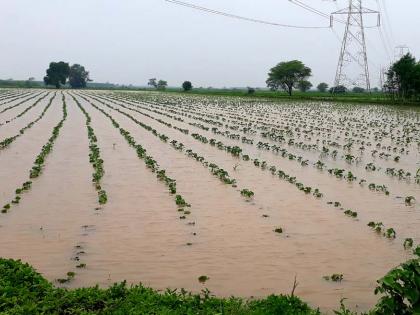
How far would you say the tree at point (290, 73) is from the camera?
9238 cm

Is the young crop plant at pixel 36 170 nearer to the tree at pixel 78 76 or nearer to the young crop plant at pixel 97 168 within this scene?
the young crop plant at pixel 97 168

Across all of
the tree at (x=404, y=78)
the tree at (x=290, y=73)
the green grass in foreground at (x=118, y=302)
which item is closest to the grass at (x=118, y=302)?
the green grass in foreground at (x=118, y=302)

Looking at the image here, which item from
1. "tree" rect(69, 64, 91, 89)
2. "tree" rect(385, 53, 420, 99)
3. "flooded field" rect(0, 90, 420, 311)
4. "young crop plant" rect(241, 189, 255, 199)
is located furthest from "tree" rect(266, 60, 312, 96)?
"young crop plant" rect(241, 189, 255, 199)

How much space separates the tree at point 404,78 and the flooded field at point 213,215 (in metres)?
31.9

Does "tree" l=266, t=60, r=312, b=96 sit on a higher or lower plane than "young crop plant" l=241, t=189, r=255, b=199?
higher

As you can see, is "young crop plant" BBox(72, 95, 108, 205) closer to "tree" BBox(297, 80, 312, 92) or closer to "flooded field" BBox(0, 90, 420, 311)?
"flooded field" BBox(0, 90, 420, 311)

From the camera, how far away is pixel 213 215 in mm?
9273

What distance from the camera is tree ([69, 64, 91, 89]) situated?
130250 mm

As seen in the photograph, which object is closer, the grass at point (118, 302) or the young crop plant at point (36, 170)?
the grass at point (118, 302)

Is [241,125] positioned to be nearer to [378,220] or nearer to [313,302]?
[378,220]

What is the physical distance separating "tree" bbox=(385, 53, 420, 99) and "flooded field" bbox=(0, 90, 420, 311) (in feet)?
105

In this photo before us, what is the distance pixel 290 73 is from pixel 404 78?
4493 centimetres

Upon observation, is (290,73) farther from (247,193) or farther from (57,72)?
(247,193)

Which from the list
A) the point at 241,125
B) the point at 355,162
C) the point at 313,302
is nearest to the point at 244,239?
the point at 313,302
